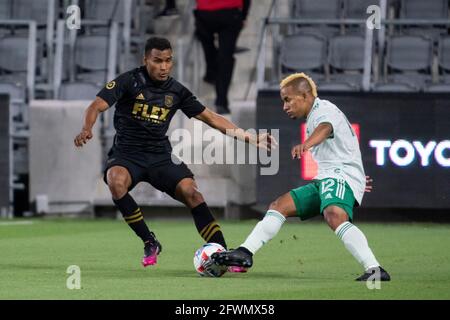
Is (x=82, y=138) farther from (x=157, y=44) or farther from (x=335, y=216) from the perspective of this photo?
(x=335, y=216)

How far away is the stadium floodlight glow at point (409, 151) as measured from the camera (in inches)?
702

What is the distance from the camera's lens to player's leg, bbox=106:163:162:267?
11.8 m

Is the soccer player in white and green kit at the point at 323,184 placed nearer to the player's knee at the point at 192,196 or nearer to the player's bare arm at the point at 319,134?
the player's bare arm at the point at 319,134

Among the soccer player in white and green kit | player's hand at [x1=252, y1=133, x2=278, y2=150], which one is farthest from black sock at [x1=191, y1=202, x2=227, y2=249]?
the soccer player in white and green kit

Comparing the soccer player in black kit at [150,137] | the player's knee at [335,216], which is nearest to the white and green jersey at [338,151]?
the player's knee at [335,216]

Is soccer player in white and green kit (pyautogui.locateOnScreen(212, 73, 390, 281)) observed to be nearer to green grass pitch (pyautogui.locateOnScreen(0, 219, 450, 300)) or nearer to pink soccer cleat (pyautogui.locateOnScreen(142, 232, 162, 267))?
green grass pitch (pyautogui.locateOnScreen(0, 219, 450, 300))

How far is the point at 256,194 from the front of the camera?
18391mm

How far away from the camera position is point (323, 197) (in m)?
10.7

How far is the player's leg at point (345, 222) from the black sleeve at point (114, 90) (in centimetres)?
212

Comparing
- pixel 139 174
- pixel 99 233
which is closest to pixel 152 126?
pixel 139 174

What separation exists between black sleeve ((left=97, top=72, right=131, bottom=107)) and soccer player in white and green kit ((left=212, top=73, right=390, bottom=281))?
1640 mm
